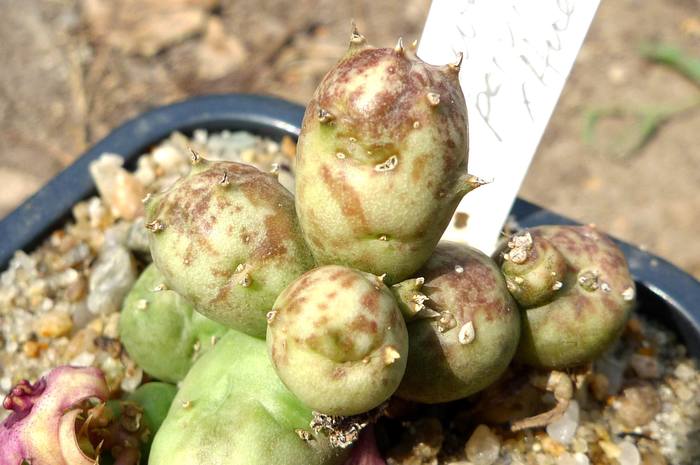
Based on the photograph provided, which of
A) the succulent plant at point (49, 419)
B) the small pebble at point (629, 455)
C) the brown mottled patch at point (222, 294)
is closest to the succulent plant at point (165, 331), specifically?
the succulent plant at point (49, 419)

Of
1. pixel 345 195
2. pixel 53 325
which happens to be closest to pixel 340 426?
pixel 345 195

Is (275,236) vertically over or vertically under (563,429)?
over

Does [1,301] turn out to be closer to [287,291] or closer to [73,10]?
[287,291]

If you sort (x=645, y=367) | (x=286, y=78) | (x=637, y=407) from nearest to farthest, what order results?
(x=637, y=407) → (x=645, y=367) → (x=286, y=78)

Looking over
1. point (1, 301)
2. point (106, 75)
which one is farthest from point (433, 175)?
point (106, 75)

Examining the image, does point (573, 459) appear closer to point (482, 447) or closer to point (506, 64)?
point (482, 447)

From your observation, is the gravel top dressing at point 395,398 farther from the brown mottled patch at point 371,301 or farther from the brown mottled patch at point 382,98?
the brown mottled patch at point 382,98
